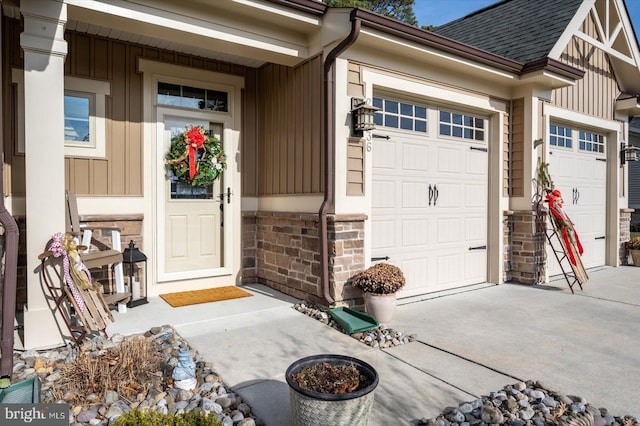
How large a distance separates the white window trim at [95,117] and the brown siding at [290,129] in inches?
68.9

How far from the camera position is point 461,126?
530cm

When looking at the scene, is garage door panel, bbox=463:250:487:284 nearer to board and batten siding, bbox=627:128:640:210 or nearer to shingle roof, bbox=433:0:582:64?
shingle roof, bbox=433:0:582:64

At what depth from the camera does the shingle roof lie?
565 cm

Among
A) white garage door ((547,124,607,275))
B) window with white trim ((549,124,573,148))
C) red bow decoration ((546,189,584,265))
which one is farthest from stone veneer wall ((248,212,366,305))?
window with white trim ((549,124,573,148))

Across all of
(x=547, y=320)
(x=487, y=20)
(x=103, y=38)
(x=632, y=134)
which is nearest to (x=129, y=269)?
(x=103, y=38)

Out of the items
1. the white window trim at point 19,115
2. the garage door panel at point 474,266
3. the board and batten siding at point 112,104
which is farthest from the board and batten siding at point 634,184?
the white window trim at point 19,115

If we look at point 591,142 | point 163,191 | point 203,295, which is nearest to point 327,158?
point 163,191

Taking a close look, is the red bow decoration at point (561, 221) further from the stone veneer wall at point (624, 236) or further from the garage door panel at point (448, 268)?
the stone veneer wall at point (624, 236)

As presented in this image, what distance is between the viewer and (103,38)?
4246mm

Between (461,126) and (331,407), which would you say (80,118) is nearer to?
(331,407)

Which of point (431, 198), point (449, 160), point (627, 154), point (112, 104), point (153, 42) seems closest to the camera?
point (112, 104)

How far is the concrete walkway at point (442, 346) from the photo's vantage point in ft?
8.08

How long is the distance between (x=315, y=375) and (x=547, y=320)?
295 cm

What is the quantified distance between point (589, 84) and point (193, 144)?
20.2 feet
